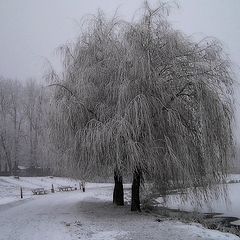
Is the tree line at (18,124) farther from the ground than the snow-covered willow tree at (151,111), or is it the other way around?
the tree line at (18,124)

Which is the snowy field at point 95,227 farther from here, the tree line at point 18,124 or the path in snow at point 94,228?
the tree line at point 18,124

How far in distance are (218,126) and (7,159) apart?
40.6 metres

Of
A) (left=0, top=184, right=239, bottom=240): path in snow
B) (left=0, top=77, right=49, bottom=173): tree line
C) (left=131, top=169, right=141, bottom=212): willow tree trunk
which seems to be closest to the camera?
(left=0, top=184, right=239, bottom=240): path in snow

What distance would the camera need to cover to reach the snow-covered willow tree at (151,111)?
14.9m

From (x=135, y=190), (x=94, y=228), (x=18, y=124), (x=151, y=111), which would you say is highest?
(x=18, y=124)

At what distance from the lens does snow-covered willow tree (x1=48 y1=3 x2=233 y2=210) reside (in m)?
14.9

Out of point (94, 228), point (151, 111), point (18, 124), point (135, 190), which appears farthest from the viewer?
point (18, 124)

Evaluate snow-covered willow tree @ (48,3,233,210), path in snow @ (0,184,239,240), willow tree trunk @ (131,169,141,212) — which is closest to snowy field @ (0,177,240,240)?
path in snow @ (0,184,239,240)

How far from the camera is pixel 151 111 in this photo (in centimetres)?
1544

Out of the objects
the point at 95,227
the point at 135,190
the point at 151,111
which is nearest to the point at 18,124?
the point at 135,190

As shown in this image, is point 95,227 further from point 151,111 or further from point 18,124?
point 18,124

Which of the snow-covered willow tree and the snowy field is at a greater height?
the snow-covered willow tree

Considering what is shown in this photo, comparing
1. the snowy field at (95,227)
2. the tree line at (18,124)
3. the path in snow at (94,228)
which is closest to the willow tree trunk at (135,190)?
the snowy field at (95,227)

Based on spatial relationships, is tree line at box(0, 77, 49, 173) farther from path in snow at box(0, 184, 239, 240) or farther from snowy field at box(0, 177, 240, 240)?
path in snow at box(0, 184, 239, 240)
